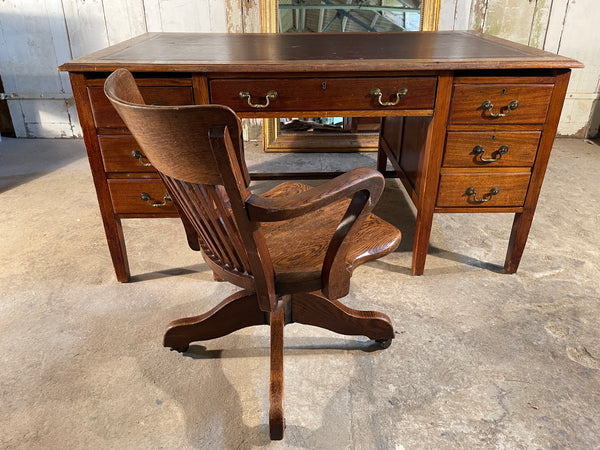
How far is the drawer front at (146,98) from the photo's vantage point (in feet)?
5.36

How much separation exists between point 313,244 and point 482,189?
0.88 meters

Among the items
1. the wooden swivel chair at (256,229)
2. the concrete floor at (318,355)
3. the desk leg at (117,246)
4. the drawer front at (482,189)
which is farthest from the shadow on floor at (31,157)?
the drawer front at (482,189)

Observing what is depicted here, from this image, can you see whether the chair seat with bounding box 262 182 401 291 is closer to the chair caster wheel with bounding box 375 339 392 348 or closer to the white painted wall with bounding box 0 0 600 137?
the chair caster wheel with bounding box 375 339 392 348

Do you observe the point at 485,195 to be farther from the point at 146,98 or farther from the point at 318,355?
the point at 146,98

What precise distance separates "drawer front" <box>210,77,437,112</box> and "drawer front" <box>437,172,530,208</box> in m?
0.33

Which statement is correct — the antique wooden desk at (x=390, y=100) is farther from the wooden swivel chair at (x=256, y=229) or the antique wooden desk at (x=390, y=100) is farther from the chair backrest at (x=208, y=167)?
the chair backrest at (x=208, y=167)

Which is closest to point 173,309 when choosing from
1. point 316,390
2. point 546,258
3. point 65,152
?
point 316,390

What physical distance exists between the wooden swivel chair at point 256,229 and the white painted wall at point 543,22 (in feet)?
8.40

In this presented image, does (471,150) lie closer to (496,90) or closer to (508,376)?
(496,90)

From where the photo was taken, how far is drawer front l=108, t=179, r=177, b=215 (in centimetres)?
179

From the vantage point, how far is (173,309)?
5.98 ft

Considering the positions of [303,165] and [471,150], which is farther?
[303,165]

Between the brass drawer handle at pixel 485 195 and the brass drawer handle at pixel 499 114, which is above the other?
the brass drawer handle at pixel 499 114

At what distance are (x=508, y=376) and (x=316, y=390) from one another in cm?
61
